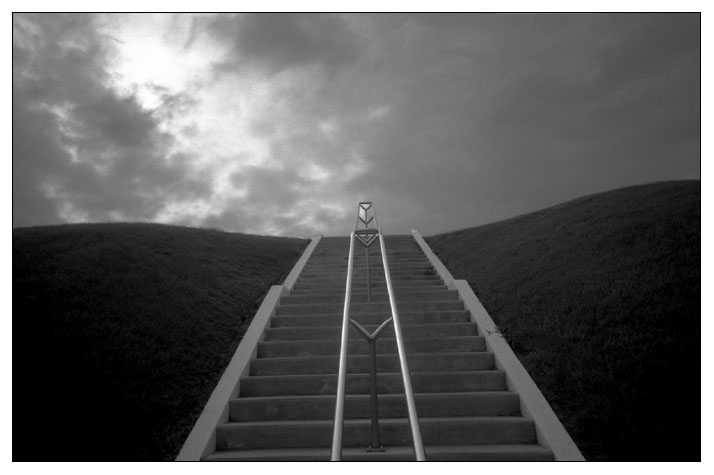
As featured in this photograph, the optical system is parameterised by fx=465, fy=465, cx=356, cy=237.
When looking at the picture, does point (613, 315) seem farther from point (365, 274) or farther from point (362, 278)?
point (365, 274)

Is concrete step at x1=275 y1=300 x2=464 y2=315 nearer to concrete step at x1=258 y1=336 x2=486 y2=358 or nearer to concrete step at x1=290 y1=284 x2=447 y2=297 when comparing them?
concrete step at x1=290 y1=284 x2=447 y2=297

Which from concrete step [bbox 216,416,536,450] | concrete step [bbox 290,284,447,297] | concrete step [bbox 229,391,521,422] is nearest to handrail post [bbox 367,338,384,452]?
concrete step [bbox 216,416,536,450]

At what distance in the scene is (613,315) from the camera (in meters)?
5.62

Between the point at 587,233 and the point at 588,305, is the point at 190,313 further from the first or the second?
the point at 587,233

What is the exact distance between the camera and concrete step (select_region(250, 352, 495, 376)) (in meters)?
5.36

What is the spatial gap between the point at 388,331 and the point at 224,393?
2406 millimetres

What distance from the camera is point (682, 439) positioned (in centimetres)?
379

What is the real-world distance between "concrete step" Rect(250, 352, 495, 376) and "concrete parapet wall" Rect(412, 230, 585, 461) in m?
0.25

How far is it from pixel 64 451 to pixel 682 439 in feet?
16.7

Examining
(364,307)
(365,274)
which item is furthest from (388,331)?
(365,274)

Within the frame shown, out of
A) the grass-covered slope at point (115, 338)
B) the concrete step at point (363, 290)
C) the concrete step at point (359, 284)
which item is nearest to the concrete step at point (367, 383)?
the grass-covered slope at point (115, 338)

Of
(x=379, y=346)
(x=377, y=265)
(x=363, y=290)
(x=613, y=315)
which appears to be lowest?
(x=379, y=346)

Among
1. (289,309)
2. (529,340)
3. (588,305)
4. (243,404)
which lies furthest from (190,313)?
(588,305)

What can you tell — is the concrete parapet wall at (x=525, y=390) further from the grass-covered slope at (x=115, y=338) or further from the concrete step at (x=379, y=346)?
the grass-covered slope at (x=115, y=338)
